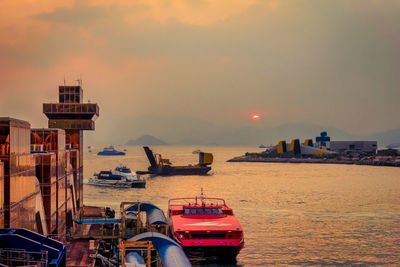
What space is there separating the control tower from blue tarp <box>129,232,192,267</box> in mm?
53836

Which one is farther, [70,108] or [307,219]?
[70,108]

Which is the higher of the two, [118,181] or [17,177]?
[17,177]

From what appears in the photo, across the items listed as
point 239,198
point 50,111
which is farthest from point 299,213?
point 50,111

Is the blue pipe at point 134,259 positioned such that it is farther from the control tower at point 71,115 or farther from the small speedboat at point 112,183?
the small speedboat at point 112,183

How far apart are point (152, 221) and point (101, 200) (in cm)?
6628

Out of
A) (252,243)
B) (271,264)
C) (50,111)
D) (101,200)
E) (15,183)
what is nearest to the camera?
(15,183)

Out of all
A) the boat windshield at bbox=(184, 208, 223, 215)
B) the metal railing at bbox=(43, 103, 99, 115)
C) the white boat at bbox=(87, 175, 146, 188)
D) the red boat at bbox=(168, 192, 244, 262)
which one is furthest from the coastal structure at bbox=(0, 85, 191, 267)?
the white boat at bbox=(87, 175, 146, 188)

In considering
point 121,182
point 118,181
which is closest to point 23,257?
point 121,182

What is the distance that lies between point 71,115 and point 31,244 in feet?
214

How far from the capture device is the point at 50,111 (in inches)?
3762

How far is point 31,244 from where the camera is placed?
34281 mm

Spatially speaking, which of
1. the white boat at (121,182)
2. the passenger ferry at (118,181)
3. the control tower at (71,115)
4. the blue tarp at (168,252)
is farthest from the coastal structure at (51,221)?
the passenger ferry at (118,181)

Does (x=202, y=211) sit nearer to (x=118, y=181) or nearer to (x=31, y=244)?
(x=31, y=244)

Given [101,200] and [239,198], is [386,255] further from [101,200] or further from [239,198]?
[101,200]
